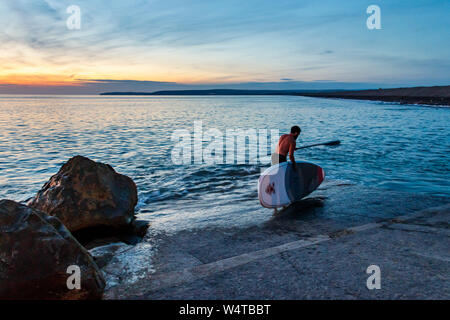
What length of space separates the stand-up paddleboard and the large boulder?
3520 millimetres

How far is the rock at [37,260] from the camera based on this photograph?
3.86 m

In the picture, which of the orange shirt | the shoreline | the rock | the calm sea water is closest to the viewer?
the rock

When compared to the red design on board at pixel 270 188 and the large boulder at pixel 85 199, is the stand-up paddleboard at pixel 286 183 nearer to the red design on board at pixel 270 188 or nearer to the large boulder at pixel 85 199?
the red design on board at pixel 270 188

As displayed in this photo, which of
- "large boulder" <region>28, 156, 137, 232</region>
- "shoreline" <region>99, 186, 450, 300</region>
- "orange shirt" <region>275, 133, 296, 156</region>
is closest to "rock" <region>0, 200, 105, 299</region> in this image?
"shoreline" <region>99, 186, 450, 300</region>

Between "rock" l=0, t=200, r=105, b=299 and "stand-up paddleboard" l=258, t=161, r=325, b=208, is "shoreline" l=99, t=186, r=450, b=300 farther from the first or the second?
"stand-up paddleboard" l=258, t=161, r=325, b=208

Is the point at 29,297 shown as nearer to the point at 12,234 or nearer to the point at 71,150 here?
the point at 12,234

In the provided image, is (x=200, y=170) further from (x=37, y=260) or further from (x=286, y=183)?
(x=37, y=260)

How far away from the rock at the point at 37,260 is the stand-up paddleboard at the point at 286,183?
5.17 meters

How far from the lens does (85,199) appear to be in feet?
24.0

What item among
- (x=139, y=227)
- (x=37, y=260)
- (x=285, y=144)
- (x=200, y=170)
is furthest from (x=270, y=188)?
(x=200, y=170)

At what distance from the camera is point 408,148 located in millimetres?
20250

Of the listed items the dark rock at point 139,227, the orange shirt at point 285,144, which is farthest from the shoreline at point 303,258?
the orange shirt at point 285,144

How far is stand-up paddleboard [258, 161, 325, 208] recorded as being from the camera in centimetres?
855
